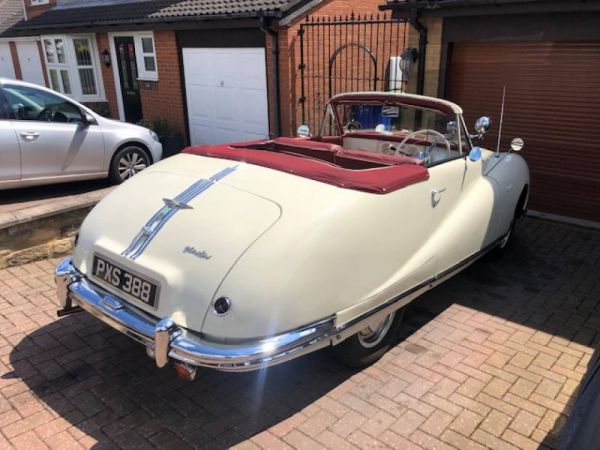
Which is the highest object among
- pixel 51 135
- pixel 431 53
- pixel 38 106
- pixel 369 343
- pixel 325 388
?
pixel 431 53

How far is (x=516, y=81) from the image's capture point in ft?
22.5

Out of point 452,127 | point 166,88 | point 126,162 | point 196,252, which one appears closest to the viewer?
point 196,252

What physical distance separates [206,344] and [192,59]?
905 centimetres

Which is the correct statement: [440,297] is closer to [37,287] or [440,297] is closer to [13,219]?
[37,287]

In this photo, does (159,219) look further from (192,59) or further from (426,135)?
(192,59)

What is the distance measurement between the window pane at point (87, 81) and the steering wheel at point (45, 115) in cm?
782

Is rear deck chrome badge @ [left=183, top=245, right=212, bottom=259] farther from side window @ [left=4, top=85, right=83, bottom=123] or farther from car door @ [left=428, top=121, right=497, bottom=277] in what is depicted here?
side window @ [left=4, top=85, right=83, bottom=123]

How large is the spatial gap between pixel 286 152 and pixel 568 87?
4.17 meters

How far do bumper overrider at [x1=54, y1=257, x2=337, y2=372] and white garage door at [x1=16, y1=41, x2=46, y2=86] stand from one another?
50.8ft

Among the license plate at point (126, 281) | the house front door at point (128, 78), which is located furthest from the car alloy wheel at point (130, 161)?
the house front door at point (128, 78)

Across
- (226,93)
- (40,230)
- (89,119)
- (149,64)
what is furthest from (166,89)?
(40,230)

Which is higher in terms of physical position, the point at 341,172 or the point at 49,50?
the point at 49,50

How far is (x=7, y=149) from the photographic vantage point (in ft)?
19.9

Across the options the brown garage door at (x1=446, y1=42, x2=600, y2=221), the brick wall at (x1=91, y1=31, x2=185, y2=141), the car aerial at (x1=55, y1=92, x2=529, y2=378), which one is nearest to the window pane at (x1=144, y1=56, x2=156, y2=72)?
the brick wall at (x1=91, y1=31, x2=185, y2=141)
